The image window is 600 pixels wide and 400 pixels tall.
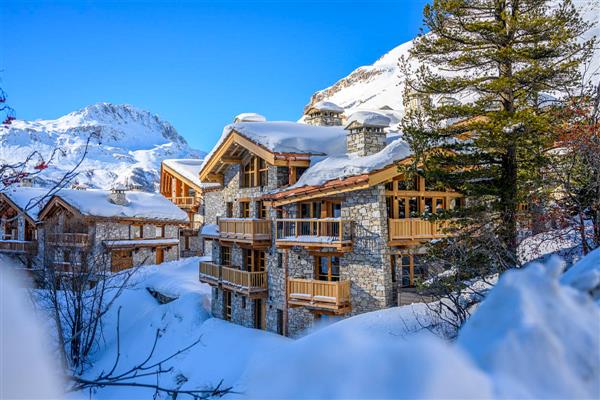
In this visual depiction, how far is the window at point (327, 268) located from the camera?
51.5 ft

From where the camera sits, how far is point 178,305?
71.2 ft

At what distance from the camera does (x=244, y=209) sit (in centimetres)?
2094

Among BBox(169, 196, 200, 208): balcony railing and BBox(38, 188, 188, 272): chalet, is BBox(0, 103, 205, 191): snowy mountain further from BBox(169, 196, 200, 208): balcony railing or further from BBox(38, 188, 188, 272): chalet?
BBox(169, 196, 200, 208): balcony railing

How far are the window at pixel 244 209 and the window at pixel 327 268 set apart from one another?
5778 mm

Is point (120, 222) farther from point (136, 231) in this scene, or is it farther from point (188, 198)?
point (188, 198)

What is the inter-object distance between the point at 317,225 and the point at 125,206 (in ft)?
63.3

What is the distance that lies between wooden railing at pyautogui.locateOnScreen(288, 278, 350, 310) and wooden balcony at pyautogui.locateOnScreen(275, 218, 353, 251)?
49.6 inches

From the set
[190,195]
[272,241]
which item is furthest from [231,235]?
[190,195]

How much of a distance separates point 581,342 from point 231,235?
1748cm

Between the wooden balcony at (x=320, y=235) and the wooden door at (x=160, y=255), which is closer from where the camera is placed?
the wooden balcony at (x=320, y=235)

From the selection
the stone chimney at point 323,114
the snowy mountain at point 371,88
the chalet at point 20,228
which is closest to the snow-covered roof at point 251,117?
the stone chimney at point 323,114

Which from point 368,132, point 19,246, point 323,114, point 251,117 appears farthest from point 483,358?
point 19,246

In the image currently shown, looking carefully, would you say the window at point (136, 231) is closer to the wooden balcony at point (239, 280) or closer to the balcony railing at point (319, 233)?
the wooden balcony at point (239, 280)

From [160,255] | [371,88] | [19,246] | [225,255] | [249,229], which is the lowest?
[160,255]
